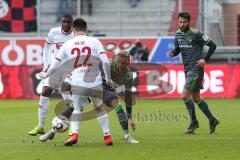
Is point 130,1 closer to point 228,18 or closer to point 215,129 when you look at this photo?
point 228,18

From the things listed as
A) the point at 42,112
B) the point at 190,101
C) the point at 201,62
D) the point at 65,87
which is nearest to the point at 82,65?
the point at 65,87

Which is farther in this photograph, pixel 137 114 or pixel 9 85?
pixel 9 85

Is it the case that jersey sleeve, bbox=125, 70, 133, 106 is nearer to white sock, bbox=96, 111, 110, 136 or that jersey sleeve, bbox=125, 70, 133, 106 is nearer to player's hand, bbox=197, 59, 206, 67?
white sock, bbox=96, 111, 110, 136

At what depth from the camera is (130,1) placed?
30.5 m

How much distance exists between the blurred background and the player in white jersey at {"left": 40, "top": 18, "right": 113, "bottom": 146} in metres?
12.8

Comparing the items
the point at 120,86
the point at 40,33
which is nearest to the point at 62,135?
the point at 120,86

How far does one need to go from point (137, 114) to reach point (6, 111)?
377cm

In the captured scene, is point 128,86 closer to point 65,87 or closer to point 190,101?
point 65,87

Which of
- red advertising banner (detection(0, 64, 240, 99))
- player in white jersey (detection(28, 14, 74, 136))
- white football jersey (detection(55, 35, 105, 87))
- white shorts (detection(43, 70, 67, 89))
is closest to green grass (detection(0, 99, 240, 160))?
player in white jersey (detection(28, 14, 74, 136))

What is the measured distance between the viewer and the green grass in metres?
10.6

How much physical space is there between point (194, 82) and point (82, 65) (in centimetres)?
316

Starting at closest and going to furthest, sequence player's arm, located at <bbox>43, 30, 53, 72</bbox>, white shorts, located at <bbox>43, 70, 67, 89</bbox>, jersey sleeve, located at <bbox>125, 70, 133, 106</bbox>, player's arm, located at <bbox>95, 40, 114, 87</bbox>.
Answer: player's arm, located at <bbox>95, 40, 114, 87</bbox>, jersey sleeve, located at <bbox>125, 70, 133, 106</bbox>, white shorts, located at <bbox>43, 70, 67, 89</bbox>, player's arm, located at <bbox>43, 30, 53, 72</bbox>

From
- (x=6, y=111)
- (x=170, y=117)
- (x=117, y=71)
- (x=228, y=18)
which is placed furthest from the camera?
(x=228, y=18)

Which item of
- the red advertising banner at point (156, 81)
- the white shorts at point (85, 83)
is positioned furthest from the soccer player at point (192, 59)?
the red advertising banner at point (156, 81)
